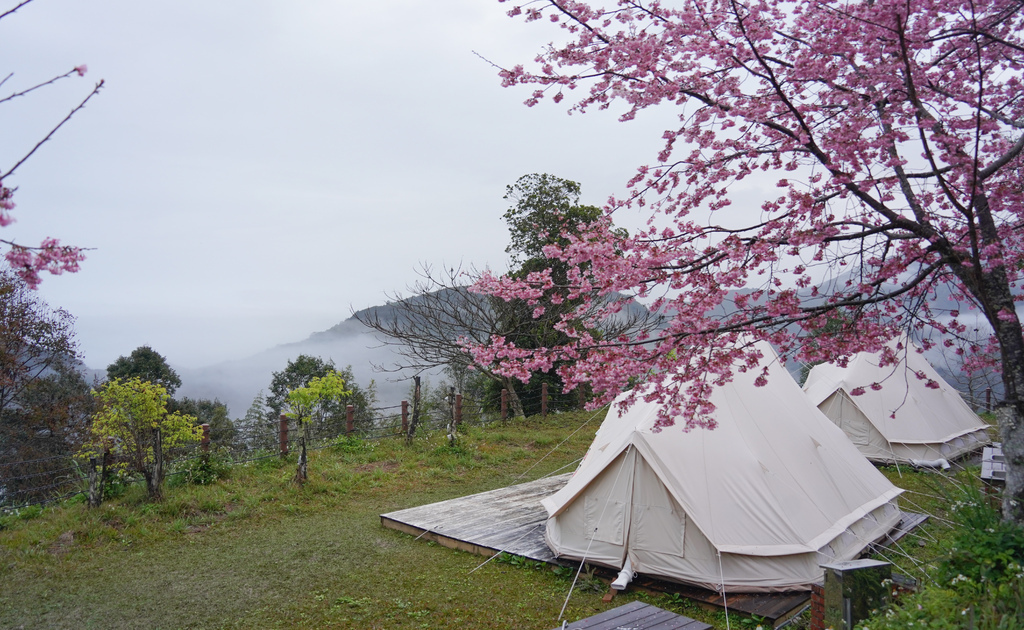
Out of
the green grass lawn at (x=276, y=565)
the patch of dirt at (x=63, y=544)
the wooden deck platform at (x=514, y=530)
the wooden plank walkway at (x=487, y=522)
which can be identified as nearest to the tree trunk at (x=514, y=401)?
the green grass lawn at (x=276, y=565)

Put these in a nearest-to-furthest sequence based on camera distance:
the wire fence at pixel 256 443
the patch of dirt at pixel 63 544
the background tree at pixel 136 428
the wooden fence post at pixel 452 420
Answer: the patch of dirt at pixel 63 544 → the background tree at pixel 136 428 → the wire fence at pixel 256 443 → the wooden fence post at pixel 452 420

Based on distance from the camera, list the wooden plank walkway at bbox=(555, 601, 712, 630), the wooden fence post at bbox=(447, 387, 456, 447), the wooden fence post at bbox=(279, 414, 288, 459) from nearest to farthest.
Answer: the wooden plank walkway at bbox=(555, 601, 712, 630)
the wooden fence post at bbox=(279, 414, 288, 459)
the wooden fence post at bbox=(447, 387, 456, 447)

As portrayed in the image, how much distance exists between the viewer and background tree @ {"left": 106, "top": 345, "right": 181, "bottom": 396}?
1930 centimetres

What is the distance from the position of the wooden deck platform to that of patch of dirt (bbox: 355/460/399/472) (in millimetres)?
2394

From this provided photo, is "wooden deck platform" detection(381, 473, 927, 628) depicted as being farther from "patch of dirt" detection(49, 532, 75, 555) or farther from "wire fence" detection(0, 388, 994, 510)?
"wire fence" detection(0, 388, 994, 510)

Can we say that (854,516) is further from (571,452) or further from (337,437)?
(337,437)

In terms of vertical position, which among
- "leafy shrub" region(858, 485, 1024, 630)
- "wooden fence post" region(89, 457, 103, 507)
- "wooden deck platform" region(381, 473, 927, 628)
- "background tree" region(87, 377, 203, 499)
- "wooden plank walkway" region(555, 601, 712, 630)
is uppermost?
"background tree" region(87, 377, 203, 499)

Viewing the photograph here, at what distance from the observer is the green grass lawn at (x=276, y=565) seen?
16.4ft

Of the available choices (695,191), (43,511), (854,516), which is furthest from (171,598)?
(854,516)

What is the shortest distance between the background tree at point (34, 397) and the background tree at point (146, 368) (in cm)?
320

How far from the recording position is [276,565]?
20.4ft

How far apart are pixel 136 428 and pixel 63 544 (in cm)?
172

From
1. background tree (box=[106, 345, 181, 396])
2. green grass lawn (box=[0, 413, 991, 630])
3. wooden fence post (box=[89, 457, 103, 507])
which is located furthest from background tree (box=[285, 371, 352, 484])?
background tree (box=[106, 345, 181, 396])

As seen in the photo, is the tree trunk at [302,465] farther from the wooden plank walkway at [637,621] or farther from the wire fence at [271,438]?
the wooden plank walkway at [637,621]
